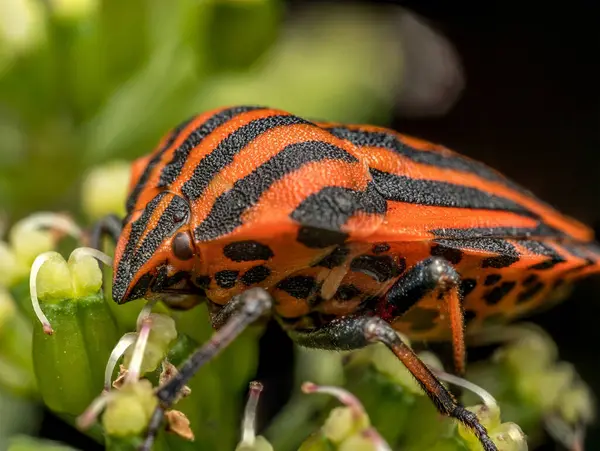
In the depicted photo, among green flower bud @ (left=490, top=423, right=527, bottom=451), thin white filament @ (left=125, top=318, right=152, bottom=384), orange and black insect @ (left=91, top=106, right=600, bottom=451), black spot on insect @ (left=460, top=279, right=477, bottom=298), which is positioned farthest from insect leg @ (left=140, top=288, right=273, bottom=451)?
green flower bud @ (left=490, top=423, right=527, bottom=451)

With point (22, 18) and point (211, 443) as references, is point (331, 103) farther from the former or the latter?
point (211, 443)

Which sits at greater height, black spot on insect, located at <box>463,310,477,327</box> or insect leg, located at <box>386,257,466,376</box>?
insect leg, located at <box>386,257,466,376</box>

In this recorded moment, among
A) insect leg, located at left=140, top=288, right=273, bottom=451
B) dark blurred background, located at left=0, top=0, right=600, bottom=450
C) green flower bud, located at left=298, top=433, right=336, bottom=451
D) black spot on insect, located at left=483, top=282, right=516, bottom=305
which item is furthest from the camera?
dark blurred background, located at left=0, top=0, right=600, bottom=450

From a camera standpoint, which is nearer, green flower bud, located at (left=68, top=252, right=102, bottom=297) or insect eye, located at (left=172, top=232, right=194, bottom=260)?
insect eye, located at (left=172, top=232, right=194, bottom=260)

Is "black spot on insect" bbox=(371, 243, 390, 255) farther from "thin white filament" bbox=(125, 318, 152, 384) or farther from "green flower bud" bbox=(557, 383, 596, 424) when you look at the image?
"green flower bud" bbox=(557, 383, 596, 424)

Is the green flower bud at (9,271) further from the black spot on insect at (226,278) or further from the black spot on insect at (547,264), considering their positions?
the black spot on insect at (547,264)

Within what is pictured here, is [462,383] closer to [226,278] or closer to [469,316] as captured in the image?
[469,316]

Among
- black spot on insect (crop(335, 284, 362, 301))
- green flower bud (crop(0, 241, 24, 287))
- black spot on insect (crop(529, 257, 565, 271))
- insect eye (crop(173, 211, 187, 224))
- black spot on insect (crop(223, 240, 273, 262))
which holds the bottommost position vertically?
green flower bud (crop(0, 241, 24, 287))
